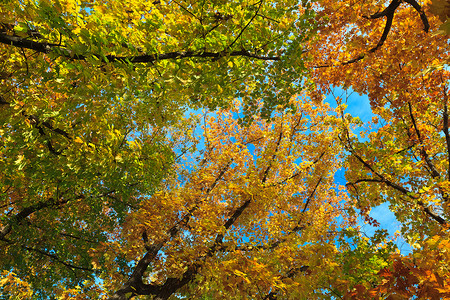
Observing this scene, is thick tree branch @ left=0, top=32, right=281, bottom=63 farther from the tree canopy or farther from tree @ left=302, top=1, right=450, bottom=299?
tree @ left=302, top=1, right=450, bottom=299

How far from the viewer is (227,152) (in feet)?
35.7

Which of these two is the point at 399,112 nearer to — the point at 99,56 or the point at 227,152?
the point at 227,152

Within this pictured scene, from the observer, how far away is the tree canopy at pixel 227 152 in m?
3.45

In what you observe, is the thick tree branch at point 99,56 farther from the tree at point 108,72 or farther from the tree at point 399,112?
the tree at point 399,112

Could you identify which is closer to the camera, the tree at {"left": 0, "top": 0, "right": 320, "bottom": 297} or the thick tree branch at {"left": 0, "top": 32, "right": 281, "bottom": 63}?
the thick tree branch at {"left": 0, "top": 32, "right": 281, "bottom": 63}

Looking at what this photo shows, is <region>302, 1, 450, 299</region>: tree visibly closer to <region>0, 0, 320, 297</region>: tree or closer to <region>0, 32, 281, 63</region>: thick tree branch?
<region>0, 0, 320, 297</region>: tree

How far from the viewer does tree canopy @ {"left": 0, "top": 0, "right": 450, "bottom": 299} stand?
136 inches

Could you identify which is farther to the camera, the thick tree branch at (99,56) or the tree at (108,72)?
the tree at (108,72)

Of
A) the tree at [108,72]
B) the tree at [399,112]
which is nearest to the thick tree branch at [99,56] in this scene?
the tree at [108,72]

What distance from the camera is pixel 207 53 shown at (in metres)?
3.58

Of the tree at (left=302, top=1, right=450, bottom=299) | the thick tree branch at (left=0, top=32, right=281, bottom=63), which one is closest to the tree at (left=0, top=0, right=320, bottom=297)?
the thick tree branch at (left=0, top=32, right=281, bottom=63)

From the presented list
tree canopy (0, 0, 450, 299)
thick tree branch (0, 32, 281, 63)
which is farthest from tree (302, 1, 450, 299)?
thick tree branch (0, 32, 281, 63)

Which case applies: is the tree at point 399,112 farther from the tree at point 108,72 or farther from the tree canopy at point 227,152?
the tree at point 108,72

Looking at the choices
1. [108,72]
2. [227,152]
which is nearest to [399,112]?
[227,152]
